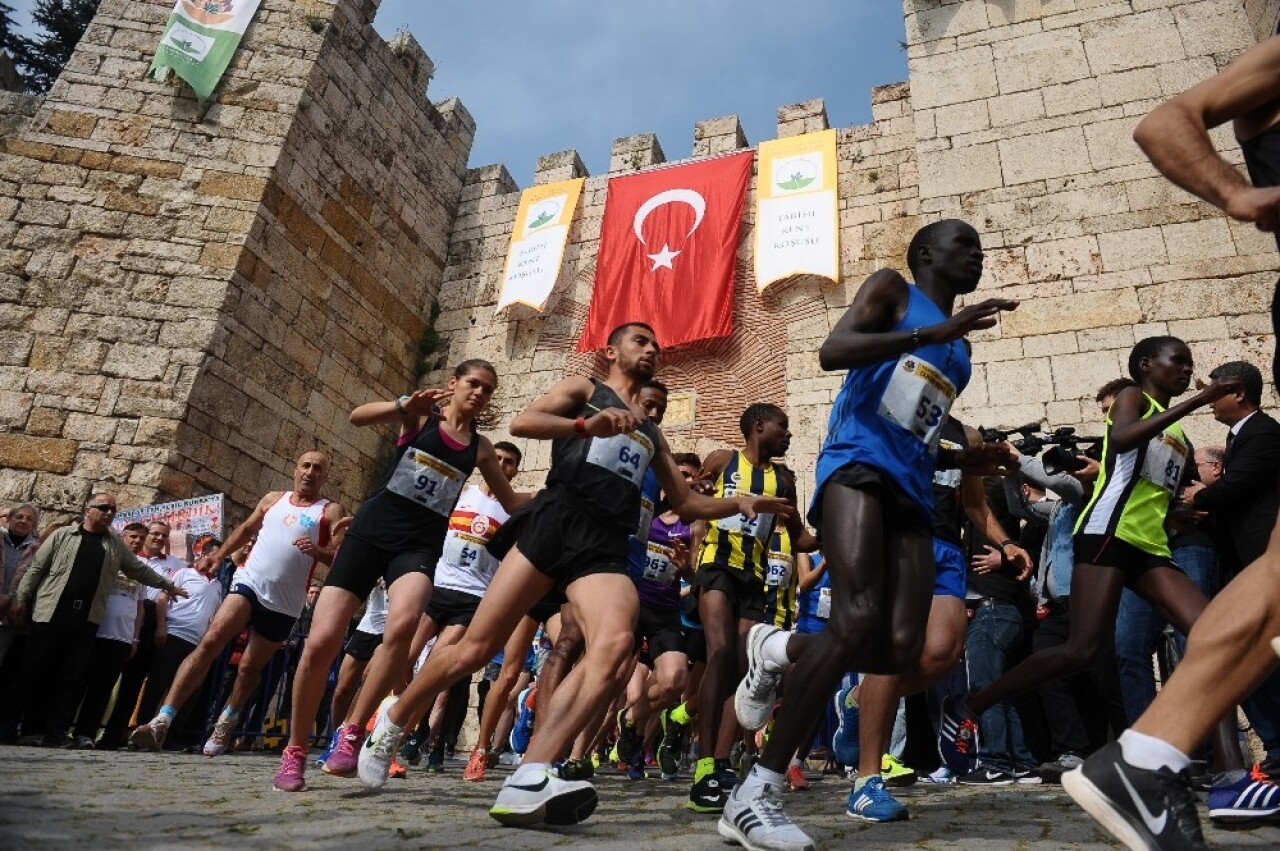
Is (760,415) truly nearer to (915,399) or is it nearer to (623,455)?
(623,455)

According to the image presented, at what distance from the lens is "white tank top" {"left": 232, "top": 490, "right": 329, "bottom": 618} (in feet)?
18.8

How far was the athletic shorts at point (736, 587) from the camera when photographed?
4.85m

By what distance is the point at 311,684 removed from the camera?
13.9 ft

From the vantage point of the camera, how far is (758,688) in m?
3.25

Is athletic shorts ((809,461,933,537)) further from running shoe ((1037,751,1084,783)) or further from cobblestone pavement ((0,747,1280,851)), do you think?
running shoe ((1037,751,1084,783))

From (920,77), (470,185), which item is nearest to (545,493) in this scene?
(920,77)

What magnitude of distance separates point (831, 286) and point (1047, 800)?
25.7 feet

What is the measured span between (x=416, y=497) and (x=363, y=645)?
224 cm

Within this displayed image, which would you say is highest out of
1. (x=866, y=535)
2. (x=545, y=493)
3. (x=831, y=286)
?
(x=831, y=286)

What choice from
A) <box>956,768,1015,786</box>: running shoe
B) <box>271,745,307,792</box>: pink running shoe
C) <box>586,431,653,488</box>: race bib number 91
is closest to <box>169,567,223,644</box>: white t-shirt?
<box>271,745,307,792</box>: pink running shoe

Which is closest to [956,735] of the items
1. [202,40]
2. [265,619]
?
[265,619]

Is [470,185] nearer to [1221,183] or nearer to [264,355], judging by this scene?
[264,355]

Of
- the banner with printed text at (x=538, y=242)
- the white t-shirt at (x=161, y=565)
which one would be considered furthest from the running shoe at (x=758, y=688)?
the banner with printed text at (x=538, y=242)

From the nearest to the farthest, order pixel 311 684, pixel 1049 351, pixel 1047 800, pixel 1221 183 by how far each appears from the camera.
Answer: pixel 1221 183 → pixel 1047 800 → pixel 311 684 → pixel 1049 351
